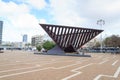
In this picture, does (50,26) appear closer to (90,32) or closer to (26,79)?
(90,32)

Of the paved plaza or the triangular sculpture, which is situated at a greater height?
the triangular sculpture

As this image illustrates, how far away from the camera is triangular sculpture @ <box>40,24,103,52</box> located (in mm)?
40469

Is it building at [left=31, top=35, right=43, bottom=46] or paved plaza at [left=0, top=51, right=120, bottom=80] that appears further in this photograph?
building at [left=31, top=35, right=43, bottom=46]

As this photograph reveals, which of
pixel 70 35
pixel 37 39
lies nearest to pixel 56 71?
pixel 70 35

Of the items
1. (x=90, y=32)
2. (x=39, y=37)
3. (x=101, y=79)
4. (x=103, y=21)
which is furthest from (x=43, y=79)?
(x=39, y=37)

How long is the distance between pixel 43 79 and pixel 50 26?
1240 inches

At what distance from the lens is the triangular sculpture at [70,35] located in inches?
1593

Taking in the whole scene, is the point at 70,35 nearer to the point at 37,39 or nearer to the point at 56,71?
the point at 56,71

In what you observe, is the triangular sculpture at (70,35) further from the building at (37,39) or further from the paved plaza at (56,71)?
the building at (37,39)

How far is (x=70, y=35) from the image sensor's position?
4234cm

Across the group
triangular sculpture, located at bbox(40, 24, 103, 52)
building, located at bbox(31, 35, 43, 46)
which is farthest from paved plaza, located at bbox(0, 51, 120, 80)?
building, located at bbox(31, 35, 43, 46)

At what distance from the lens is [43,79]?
8.61 m

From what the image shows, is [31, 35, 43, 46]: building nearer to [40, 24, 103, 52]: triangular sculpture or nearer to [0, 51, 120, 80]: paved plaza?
[40, 24, 103, 52]: triangular sculpture

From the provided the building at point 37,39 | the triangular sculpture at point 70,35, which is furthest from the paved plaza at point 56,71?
the building at point 37,39
